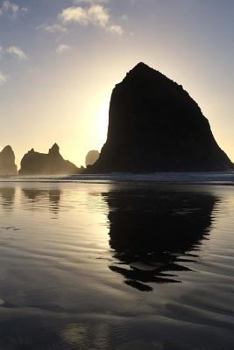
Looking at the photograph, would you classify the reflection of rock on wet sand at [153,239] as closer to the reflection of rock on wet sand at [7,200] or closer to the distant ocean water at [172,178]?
the reflection of rock on wet sand at [7,200]

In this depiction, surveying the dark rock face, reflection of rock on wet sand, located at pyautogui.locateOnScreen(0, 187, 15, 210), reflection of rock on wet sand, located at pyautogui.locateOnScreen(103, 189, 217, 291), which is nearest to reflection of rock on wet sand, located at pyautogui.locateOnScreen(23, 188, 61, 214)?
reflection of rock on wet sand, located at pyautogui.locateOnScreen(0, 187, 15, 210)

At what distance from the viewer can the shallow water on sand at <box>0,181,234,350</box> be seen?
164 inches

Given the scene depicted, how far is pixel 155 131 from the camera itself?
12238cm

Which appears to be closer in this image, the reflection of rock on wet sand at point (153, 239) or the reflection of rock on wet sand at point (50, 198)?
the reflection of rock on wet sand at point (153, 239)

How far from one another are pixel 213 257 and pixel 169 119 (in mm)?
118890

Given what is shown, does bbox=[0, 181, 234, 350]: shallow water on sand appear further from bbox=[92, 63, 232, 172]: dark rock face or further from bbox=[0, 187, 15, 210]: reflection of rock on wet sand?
bbox=[92, 63, 232, 172]: dark rock face

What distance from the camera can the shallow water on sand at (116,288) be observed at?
164 inches

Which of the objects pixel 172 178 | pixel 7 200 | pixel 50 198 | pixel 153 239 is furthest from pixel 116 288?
pixel 172 178

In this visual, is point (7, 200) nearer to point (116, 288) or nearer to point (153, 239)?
point (153, 239)

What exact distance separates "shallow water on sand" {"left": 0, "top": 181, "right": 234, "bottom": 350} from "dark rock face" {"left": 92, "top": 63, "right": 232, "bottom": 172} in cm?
10259

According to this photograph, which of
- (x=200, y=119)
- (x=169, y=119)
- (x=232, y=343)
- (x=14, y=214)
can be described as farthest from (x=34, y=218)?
(x=200, y=119)

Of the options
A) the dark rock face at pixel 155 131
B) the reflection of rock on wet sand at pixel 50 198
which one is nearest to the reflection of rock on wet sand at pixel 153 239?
the reflection of rock on wet sand at pixel 50 198

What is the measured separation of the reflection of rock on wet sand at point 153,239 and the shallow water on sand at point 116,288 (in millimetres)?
21

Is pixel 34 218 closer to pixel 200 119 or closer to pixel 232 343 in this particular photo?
pixel 232 343
